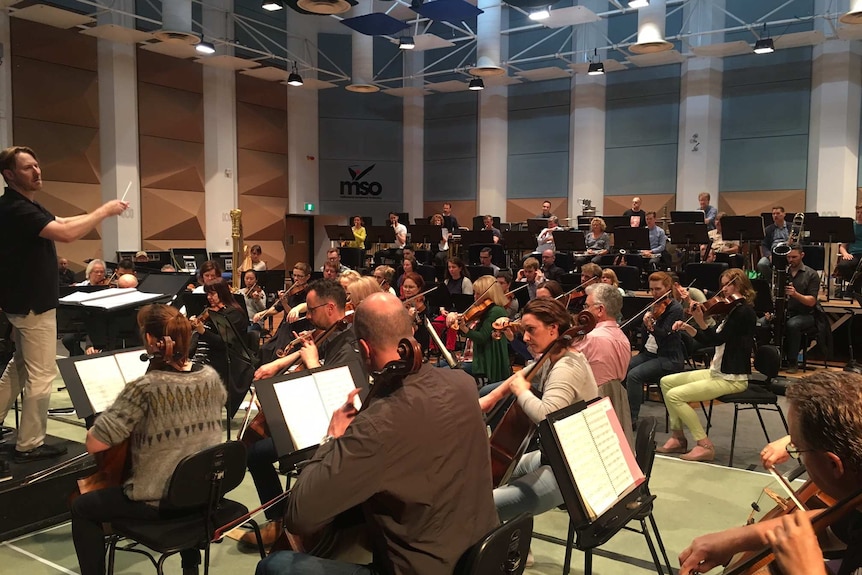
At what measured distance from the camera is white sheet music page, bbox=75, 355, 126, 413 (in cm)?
344

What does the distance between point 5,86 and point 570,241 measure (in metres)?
10.1

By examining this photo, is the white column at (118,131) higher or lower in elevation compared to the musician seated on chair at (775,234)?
higher

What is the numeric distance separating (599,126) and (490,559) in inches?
595

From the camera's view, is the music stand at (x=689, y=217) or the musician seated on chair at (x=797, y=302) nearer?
the musician seated on chair at (x=797, y=302)

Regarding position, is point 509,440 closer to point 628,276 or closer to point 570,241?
point 628,276

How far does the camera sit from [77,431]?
5.54m

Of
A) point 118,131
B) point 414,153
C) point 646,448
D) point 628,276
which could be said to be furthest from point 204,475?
point 414,153

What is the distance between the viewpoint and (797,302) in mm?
7977

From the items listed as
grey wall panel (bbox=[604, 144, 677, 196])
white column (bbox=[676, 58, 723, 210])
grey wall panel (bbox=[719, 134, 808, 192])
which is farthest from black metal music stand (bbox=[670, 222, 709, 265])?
grey wall panel (bbox=[604, 144, 677, 196])

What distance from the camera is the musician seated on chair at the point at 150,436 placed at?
8.42ft

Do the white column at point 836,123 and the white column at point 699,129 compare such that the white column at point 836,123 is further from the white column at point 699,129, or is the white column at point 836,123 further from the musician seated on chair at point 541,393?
the musician seated on chair at point 541,393

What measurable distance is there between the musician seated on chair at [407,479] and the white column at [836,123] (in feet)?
44.1

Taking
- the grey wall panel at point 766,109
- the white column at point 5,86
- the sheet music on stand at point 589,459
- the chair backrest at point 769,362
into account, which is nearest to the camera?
the sheet music on stand at point 589,459

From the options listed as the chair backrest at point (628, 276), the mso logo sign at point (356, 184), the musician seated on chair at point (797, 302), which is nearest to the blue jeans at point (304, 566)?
the musician seated on chair at point (797, 302)
